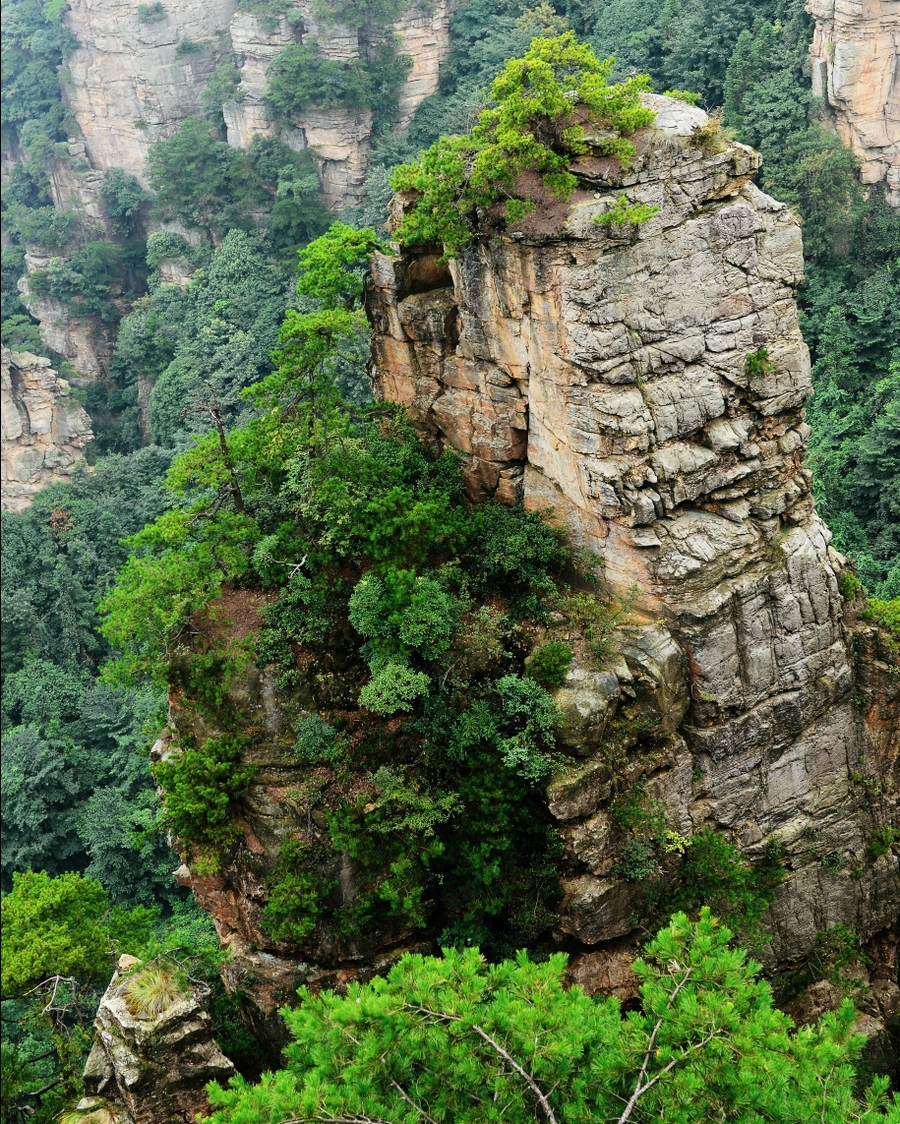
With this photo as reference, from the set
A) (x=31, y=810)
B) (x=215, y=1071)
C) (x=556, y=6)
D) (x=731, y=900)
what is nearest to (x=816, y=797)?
(x=731, y=900)

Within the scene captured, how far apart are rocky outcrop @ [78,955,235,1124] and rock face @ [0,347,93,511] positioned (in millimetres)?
33768

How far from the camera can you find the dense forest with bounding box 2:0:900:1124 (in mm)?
13016

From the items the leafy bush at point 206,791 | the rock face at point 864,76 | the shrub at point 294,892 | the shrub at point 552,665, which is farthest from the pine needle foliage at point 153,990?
the rock face at point 864,76

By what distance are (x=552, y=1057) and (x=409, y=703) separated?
282 inches

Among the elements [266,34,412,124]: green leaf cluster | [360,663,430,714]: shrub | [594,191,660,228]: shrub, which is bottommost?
[360,663,430,714]: shrub

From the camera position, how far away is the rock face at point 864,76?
37062mm

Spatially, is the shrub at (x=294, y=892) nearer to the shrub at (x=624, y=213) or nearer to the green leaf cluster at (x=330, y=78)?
the shrub at (x=624, y=213)

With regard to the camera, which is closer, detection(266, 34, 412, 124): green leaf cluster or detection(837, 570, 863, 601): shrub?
detection(837, 570, 863, 601): shrub

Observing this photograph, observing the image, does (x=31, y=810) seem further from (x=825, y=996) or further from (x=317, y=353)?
(x=825, y=996)

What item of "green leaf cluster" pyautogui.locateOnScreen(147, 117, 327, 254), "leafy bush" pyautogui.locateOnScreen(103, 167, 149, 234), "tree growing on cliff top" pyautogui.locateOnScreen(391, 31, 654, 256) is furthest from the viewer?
"leafy bush" pyautogui.locateOnScreen(103, 167, 149, 234)

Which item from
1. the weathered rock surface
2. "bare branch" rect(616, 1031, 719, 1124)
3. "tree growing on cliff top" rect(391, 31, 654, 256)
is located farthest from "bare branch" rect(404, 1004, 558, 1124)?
"tree growing on cliff top" rect(391, 31, 654, 256)

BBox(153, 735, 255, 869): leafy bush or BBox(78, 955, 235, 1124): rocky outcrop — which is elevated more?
BBox(153, 735, 255, 869): leafy bush

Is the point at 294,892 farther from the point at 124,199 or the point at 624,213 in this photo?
the point at 124,199

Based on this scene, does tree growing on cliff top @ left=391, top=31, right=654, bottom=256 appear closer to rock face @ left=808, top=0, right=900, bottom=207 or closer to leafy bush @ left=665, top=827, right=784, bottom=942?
leafy bush @ left=665, top=827, right=784, bottom=942
